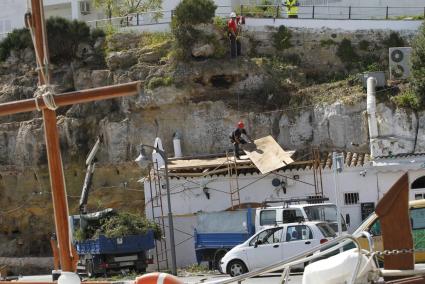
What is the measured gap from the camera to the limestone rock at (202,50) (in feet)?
121

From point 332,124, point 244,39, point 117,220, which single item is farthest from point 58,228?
point 244,39

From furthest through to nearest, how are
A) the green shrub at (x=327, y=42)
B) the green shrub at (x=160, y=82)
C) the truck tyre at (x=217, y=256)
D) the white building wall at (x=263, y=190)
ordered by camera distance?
the green shrub at (x=327, y=42), the green shrub at (x=160, y=82), the white building wall at (x=263, y=190), the truck tyre at (x=217, y=256)

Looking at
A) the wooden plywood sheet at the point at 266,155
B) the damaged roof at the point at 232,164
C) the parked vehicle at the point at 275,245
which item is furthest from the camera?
the damaged roof at the point at 232,164

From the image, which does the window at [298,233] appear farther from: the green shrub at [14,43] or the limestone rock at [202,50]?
the green shrub at [14,43]

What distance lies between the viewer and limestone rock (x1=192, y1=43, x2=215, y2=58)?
37000 mm

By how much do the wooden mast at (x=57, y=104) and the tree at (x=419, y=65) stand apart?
22608 mm

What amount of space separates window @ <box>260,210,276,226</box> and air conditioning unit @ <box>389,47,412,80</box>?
10.7 m

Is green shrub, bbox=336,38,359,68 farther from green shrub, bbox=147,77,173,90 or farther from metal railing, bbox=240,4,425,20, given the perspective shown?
green shrub, bbox=147,77,173,90

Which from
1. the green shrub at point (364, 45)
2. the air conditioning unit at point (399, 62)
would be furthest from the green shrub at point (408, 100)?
the green shrub at point (364, 45)

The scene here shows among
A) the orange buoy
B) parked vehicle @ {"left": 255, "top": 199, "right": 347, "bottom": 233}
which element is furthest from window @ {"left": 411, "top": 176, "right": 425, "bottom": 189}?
the orange buoy

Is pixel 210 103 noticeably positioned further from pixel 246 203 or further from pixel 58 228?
pixel 58 228

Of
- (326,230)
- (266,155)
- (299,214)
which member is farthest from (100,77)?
(326,230)

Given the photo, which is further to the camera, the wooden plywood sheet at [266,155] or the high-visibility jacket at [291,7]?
the high-visibility jacket at [291,7]

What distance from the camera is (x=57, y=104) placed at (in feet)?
39.9
